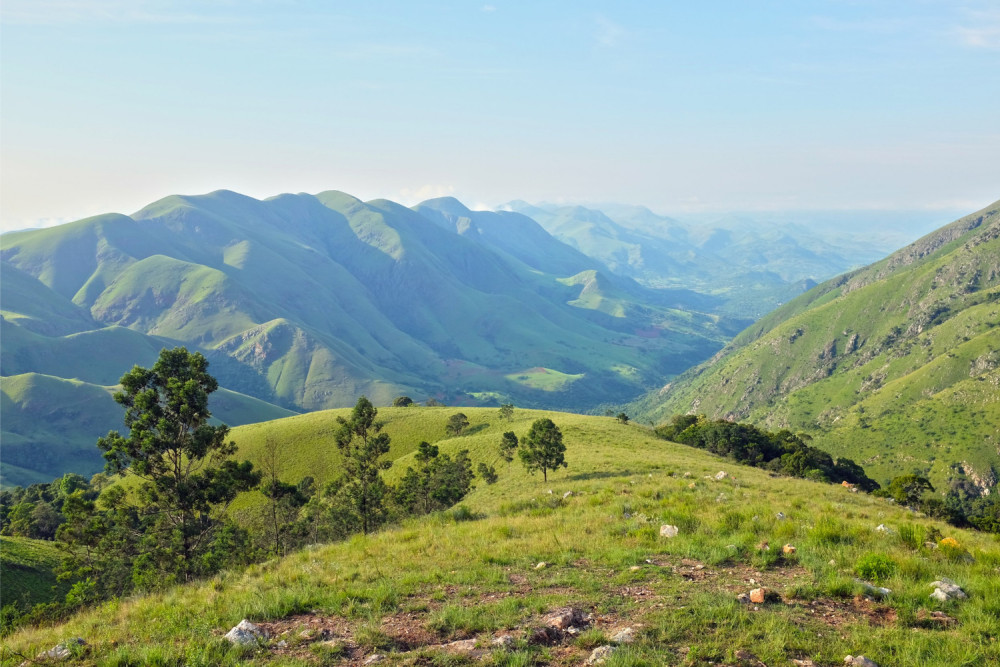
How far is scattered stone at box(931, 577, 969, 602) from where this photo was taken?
11.7 metres

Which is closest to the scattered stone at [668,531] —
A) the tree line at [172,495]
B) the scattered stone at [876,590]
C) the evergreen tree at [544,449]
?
the scattered stone at [876,590]

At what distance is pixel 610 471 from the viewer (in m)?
50.0

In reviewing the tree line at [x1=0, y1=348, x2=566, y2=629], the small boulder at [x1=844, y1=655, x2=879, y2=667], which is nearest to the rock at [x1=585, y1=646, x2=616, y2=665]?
the small boulder at [x1=844, y1=655, x2=879, y2=667]

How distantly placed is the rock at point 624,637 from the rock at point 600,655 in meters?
0.33

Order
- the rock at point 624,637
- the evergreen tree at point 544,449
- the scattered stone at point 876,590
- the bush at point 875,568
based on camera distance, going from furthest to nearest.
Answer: the evergreen tree at point 544,449 < the bush at point 875,568 < the scattered stone at point 876,590 < the rock at point 624,637

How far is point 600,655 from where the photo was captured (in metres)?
9.84

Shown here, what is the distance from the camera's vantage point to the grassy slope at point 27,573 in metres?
54.2

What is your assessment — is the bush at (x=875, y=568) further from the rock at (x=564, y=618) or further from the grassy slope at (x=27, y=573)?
the grassy slope at (x=27, y=573)

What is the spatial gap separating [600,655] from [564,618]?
5.98 feet

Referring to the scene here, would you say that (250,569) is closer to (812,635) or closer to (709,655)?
(709,655)

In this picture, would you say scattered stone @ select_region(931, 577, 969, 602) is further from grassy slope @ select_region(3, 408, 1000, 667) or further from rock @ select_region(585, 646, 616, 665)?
rock @ select_region(585, 646, 616, 665)

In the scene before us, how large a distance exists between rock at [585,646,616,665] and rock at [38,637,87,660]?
451 inches

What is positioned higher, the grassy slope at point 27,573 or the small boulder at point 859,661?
the small boulder at point 859,661

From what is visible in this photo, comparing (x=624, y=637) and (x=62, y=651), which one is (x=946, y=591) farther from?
(x=62, y=651)
